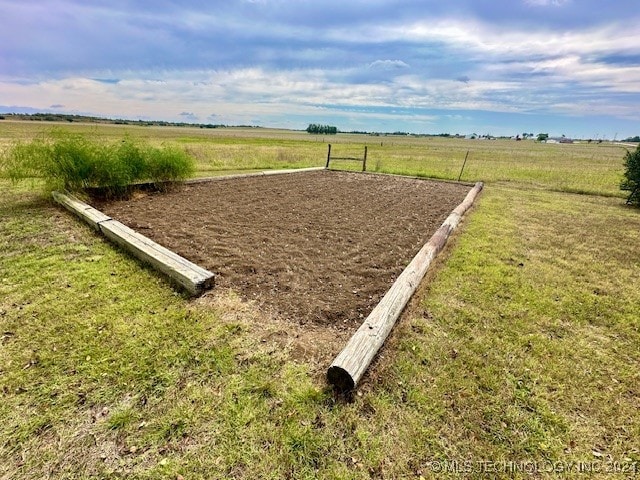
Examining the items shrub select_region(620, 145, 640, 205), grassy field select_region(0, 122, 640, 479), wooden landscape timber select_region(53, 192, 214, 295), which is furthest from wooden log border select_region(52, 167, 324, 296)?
shrub select_region(620, 145, 640, 205)

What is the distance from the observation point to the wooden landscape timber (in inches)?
133

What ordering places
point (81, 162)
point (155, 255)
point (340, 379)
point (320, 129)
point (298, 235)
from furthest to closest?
point (320, 129) < point (81, 162) < point (298, 235) < point (155, 255) < point (340, 379)

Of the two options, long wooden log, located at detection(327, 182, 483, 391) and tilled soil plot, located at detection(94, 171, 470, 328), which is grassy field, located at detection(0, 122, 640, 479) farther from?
tilled soil plot, located at detection(94, 171, 470, 328)

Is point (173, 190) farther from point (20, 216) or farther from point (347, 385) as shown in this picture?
point (347, 385)

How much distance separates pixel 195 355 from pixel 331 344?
1.15 meters

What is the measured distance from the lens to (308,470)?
5.78ft

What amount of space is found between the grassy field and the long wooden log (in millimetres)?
132

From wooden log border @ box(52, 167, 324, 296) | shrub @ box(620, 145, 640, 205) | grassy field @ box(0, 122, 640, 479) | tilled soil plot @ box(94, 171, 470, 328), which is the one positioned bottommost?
grassy field @ box(0, 122, 640, 479)

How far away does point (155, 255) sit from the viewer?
384cm

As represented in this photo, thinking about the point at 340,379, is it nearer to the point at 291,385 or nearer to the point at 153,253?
the point at 291,385

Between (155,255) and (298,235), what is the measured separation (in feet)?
7.38

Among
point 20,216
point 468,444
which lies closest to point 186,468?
point 468,444

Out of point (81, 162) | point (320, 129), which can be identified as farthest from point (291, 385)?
point (320, 129)

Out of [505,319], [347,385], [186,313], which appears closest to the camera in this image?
[347,385]
